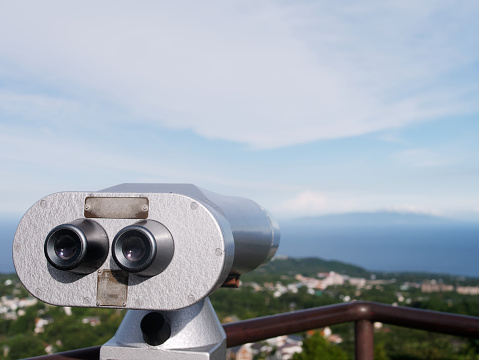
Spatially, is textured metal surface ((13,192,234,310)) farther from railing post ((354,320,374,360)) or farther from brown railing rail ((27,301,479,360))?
railing post ((354,320,374,360))

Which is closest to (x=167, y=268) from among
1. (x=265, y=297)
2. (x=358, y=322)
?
(x=358, y=322)

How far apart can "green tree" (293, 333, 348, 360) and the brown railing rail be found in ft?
6.13

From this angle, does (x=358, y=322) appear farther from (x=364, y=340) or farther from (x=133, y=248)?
(x=133, y=248)

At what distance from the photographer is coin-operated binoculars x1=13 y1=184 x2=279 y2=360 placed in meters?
0.76

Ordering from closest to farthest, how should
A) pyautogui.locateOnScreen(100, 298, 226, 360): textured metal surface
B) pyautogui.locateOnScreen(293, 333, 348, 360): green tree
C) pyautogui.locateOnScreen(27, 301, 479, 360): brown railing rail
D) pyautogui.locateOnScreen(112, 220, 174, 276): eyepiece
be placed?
pyautogui.locateOnScreen(112, 220, 174, 276): eyepiece
pyautogui.locateOnScreen(100, 298, 226, 360): textured metal surface
pyautogui.locateOnScreen(27, 301, 479, 360): brown railing rail
pyautogui.locateOnScreen(293, 333, 348, 360): green tree

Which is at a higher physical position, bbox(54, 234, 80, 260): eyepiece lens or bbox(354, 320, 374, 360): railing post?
bbox(54, 234, 80, 260): eyepiece lens

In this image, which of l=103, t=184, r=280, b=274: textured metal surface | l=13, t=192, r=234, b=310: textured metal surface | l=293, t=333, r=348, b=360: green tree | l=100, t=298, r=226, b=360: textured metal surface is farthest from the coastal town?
l=13, t=192, r=234, b=310: textured metal surface

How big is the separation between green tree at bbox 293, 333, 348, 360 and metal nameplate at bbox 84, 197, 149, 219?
297 cm

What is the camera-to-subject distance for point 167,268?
0.77 meters

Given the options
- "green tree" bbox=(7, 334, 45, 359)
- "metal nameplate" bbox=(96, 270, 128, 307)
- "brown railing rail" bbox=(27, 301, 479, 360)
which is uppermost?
"metal nameplate" bbox=(96, 270, 128, 307)

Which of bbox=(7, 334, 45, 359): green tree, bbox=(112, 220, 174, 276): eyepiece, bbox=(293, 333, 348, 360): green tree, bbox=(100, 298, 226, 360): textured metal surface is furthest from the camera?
bbox=(7, 334, 45, 359): green tree

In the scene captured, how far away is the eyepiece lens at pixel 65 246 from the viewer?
0.77 m

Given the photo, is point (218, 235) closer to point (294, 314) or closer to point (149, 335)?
point (149, 335)

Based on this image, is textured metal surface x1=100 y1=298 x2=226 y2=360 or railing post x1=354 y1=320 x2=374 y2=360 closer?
textured metal surface x1=100 y1=298 x2=226 y2=360
